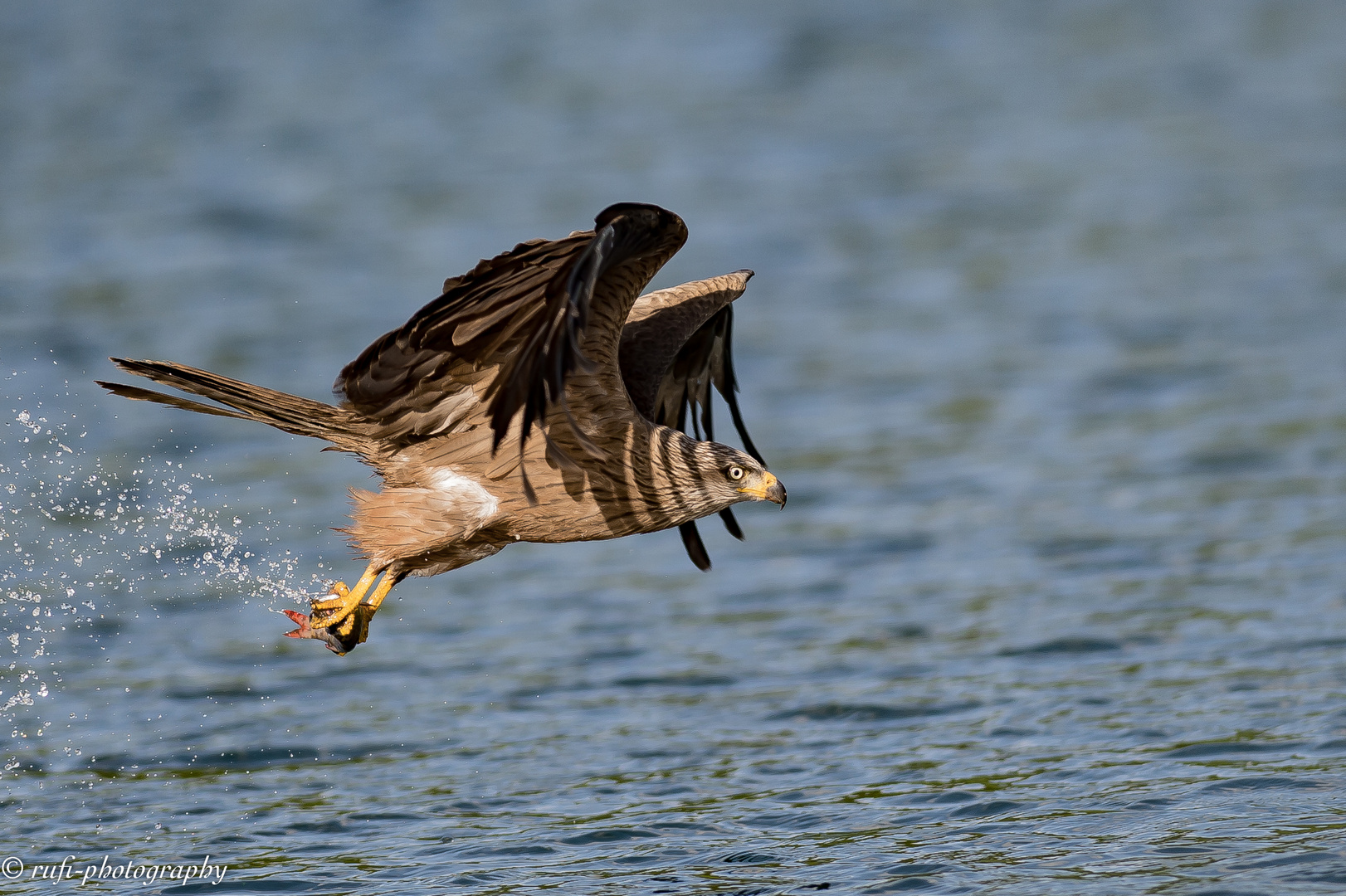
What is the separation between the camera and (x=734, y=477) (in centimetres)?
764

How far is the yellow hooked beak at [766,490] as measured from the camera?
300 inches

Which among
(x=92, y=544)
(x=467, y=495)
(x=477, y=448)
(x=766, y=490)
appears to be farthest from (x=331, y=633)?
(x=92, y=544)

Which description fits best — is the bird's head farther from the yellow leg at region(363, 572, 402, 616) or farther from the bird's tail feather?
the bird's tail feather

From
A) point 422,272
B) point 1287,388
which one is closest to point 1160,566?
point 1287,388

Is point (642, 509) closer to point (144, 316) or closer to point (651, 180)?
point (144, 316)

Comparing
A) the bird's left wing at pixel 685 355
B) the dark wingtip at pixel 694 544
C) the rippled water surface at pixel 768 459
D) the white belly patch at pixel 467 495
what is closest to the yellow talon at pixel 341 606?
the white belly patch at pixel 467 495

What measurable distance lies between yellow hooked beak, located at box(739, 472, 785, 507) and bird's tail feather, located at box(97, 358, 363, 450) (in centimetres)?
162

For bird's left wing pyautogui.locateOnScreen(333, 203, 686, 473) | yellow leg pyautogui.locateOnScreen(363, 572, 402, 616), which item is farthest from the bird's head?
yellow leg pyautogui.locateOnScreen(363, 572, 402, 616)

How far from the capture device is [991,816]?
8.32 meters

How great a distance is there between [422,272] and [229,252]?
7.16ft

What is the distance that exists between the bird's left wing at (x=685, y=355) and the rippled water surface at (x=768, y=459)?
1.63 m

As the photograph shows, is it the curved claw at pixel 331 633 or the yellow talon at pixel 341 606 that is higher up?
the yellow talon at pixel 341 606

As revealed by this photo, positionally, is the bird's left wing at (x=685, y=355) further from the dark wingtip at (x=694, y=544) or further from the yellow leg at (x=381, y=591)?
the yellow leg at (x=381, y=591)

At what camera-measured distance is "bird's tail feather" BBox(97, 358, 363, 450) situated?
7266 mm
